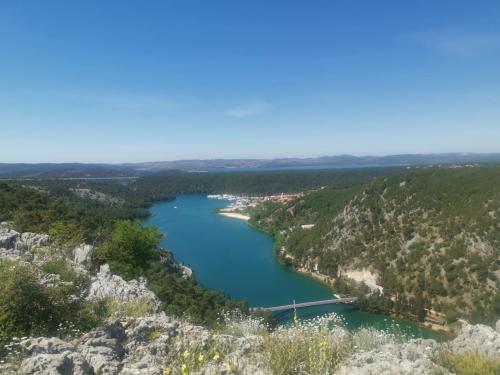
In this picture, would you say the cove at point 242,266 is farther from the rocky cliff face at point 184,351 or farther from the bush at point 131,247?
the rocky cliff face at point 184,351

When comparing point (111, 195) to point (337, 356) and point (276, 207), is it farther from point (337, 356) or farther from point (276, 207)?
point (337, 356)

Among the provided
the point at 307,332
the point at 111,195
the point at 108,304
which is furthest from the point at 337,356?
the point at 111,195

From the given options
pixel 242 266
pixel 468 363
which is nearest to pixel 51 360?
pixel 468 363

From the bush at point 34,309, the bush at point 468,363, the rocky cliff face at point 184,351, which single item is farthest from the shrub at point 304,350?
the bush at point 34,309

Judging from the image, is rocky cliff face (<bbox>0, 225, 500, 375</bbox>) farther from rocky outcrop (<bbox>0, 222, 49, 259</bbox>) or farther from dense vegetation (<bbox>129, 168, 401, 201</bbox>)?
dense vegetation (<bbox>129, 168, 401, 201</bbox>)

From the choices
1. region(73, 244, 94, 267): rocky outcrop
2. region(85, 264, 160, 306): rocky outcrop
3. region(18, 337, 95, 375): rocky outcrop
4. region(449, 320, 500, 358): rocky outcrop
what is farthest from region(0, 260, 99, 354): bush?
region(73, 244, 94, 267): rocky outcrop
